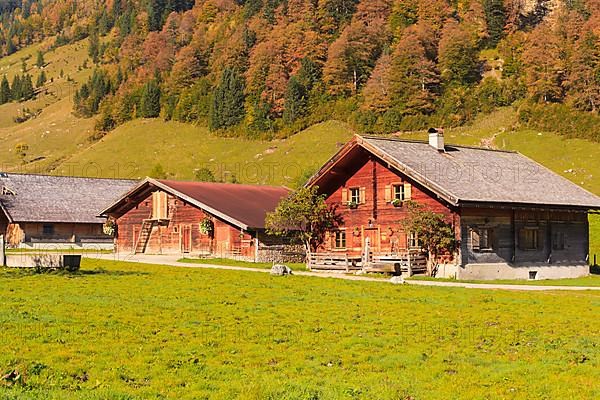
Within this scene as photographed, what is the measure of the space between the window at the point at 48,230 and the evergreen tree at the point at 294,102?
76.4 meters

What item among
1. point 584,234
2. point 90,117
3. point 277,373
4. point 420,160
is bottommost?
point 277,373

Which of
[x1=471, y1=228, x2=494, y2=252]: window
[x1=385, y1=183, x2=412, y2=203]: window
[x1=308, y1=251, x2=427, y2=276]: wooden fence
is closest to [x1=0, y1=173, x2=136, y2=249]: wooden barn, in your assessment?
[x1=308, y1=251, x2=427, y2=276]: wooden fence

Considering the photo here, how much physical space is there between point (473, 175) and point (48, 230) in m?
39.5

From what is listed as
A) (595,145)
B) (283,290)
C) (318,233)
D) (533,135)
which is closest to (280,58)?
(533,135)

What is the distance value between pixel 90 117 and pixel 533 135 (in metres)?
110

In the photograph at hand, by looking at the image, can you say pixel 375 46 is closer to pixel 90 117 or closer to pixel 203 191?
pixel 90 117

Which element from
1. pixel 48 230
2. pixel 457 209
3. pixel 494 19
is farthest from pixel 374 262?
pixel 494 19

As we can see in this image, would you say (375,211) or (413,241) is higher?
(375,211)

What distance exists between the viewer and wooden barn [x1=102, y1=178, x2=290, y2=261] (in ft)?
162

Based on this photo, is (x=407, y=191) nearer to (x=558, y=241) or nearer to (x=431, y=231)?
(x=431, y=231)

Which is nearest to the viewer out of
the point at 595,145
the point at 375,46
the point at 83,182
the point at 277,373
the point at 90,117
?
the point at 277,373

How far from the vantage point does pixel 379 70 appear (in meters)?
138

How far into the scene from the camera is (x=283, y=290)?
91.2 feet

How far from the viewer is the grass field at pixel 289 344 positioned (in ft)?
41.4
